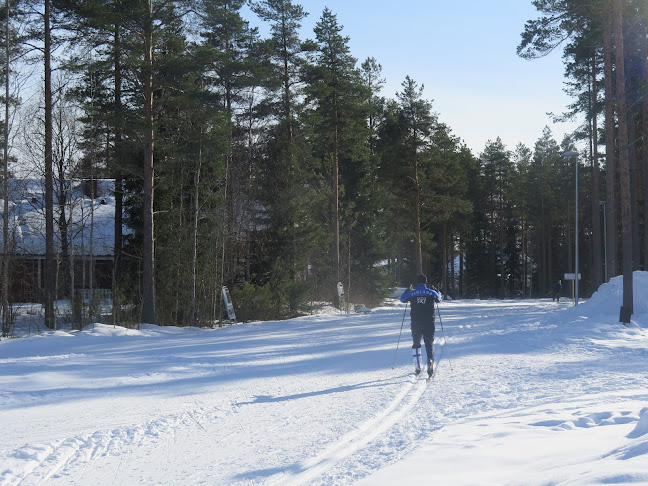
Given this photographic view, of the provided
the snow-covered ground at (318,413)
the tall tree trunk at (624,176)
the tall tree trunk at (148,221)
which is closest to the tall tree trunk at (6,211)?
the snow-covered ground at (318,413)

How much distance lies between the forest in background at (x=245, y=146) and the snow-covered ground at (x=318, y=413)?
7767 mm

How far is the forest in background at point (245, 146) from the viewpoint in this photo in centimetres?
2178

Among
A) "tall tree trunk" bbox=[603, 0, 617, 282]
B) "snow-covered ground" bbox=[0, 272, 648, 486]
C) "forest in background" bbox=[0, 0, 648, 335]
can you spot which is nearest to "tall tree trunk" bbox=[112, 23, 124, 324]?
"forest in background" bbox=[0, 0, 648, 335]

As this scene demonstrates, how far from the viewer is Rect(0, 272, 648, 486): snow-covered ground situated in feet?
18.8

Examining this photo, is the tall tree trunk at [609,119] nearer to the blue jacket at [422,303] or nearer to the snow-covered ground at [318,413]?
the snow-covered ground at [318,413]

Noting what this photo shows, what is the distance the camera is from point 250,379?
461 inches

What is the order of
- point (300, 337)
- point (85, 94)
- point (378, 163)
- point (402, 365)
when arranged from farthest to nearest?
point (378, 163) → point (85, 94) → point (300, 337) → point (402, 365)

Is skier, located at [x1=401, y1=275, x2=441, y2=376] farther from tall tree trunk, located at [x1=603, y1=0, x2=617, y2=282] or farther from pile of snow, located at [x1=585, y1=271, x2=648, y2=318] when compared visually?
tall tree trunk, located at [x1=603, y1=0, x2=617, y2=282]

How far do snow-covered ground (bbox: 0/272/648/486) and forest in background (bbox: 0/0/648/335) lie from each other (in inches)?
306

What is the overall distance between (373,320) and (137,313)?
960cm

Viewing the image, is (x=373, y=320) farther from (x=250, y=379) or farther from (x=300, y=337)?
(x=250, y=379)

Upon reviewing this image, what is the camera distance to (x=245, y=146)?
35406 mm

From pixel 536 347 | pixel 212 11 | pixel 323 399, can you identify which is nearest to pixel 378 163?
pixel 212 11

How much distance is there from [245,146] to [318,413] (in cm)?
2827
